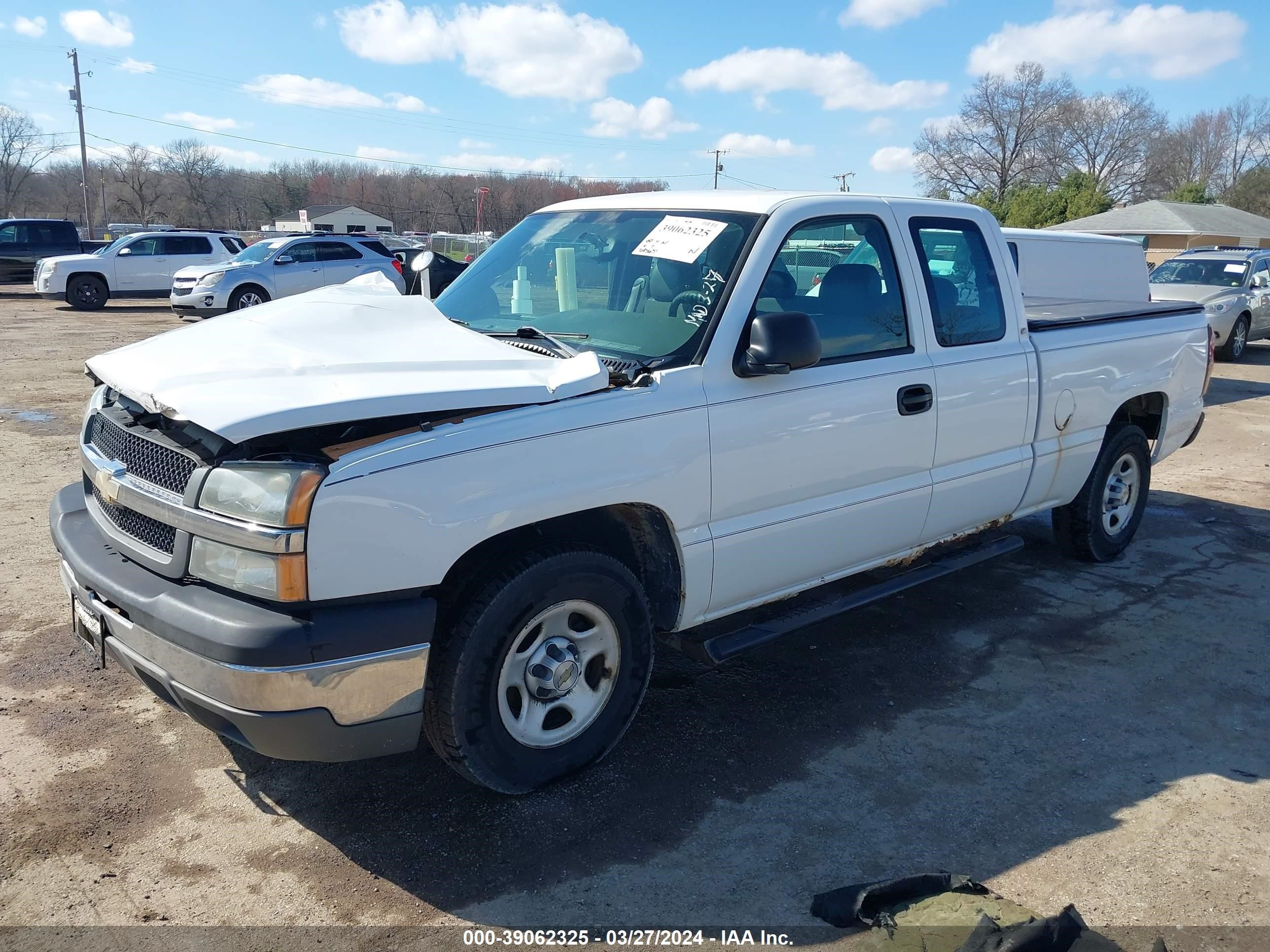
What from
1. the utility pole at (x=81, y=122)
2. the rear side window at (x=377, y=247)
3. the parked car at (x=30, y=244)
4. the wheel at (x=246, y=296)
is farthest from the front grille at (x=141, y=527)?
the utility pole at (x=81, y=122)

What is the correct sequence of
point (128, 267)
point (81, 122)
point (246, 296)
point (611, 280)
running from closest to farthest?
point (611, 280) < point (246, 296) < point (128, 267) < point (81, 122)

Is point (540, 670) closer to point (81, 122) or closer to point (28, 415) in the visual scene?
point (28, 415)

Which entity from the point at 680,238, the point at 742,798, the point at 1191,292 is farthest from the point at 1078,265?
the point at 742,798

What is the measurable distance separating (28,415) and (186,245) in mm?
15368

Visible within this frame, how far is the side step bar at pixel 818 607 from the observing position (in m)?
3.72

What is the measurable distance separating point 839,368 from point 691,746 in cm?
159

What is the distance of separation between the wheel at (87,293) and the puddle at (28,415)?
14.0 metres

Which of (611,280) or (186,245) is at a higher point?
(186,245)

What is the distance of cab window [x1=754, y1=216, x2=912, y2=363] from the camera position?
3941 mm

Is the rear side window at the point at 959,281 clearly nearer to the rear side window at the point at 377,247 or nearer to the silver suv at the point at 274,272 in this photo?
the silver suv at the point at 274,272

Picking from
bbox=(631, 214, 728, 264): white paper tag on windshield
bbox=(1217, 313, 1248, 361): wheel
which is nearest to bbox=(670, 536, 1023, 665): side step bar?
bbox=(631, 214, 728, 264): white paper tag on windshield

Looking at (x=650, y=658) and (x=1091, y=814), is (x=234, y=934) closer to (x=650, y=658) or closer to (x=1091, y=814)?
(x=650, y=658)

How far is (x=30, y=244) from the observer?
988 inches

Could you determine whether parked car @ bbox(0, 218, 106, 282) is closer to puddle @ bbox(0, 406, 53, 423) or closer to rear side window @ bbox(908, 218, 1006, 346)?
puddle @ bbox(0, 406, 53, 423)
